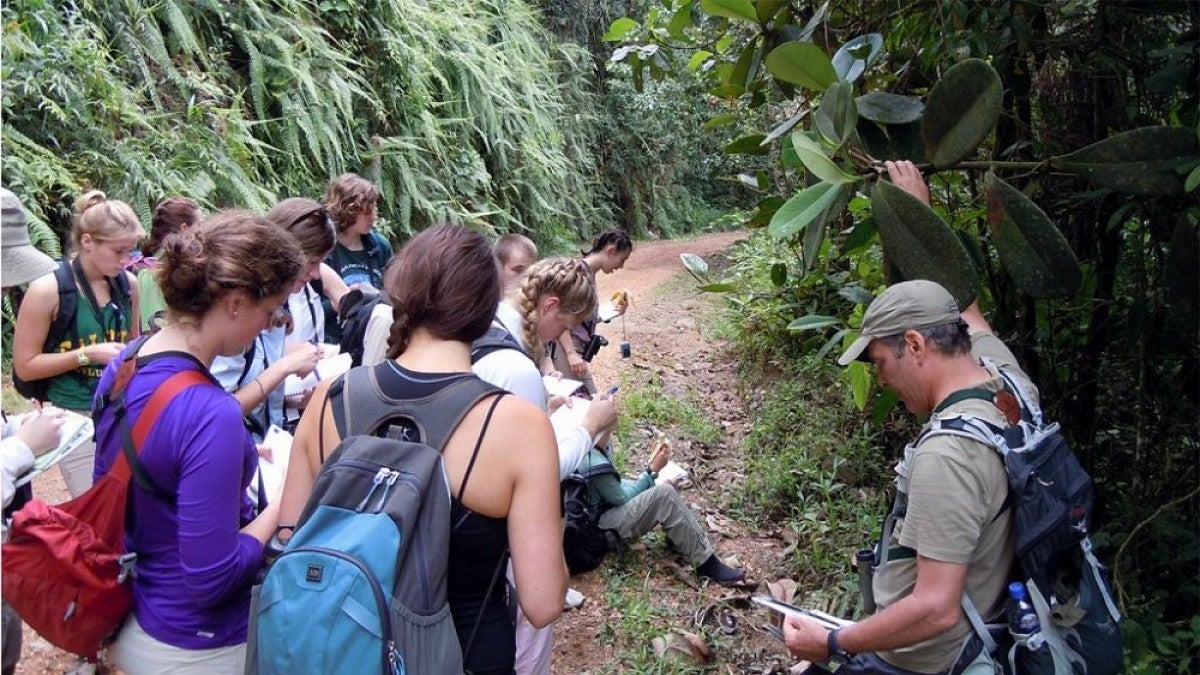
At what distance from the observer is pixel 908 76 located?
3.35 m

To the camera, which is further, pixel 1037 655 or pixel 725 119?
pixel 725 119

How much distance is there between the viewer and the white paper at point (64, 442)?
2.11 m

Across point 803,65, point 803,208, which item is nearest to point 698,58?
point 803,65

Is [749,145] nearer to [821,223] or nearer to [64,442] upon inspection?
[821,223]

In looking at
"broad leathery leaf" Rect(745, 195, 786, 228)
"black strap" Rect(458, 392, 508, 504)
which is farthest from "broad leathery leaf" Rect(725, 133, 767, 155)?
"black strap" Rect(458, 392, 508, 504)

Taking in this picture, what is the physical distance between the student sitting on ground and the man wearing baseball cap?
2.00 metres

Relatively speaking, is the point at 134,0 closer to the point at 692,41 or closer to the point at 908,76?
the point at 692,41

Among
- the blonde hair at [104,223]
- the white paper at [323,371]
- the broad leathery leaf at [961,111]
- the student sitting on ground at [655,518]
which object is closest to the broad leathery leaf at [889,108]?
the broad leathery leaf at [961,111]

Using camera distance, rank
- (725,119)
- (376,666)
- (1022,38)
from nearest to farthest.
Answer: (376,666), (1022,38), (725,119)

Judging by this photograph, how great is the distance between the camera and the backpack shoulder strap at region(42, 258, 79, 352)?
10.8ft

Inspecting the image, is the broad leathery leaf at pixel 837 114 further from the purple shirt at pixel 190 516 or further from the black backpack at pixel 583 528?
the black backpack at pixel 583 528

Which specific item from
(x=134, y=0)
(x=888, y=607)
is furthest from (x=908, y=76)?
(x=134, y=0)

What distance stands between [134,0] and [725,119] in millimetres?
6627

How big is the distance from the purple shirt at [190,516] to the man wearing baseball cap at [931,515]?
137 centimetres
